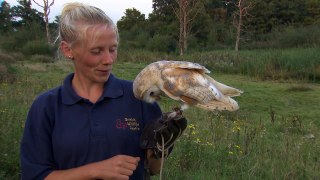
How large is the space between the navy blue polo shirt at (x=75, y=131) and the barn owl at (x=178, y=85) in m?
0.12

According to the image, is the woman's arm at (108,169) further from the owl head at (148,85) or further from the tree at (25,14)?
the tree at (25,14)

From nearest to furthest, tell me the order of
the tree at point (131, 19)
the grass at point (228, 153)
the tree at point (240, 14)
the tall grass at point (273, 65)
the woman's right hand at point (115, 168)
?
1. the woman's right hand at point (115, 168)
2. the grass at point (228, 153)
3. the tall grass at point (273, 65)
4. the tree at point (240, 14)
5. the tree at point (131, 19)

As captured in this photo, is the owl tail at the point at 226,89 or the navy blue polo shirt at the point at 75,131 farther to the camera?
the owl tail at the point at 226,89

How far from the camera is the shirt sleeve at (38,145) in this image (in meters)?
1.98

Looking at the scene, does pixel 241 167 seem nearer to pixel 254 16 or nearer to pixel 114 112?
pixel 114 112

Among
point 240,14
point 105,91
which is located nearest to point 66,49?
point 105,91

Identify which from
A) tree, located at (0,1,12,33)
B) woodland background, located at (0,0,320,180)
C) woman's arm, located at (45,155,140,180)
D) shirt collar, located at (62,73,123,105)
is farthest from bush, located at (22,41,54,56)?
woman's arm, located at (45,155,140,180)

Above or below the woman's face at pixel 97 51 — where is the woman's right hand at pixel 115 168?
below

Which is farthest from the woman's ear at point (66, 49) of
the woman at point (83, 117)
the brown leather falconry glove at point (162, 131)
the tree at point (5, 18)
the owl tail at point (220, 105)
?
the tree at point (5, 18)

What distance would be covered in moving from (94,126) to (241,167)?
3103 millimetres

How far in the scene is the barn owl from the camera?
2.00 metres

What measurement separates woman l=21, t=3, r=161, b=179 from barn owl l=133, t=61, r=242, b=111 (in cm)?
12

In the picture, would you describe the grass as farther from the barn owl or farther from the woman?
the barn owl

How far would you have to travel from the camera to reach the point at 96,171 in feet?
6.12
